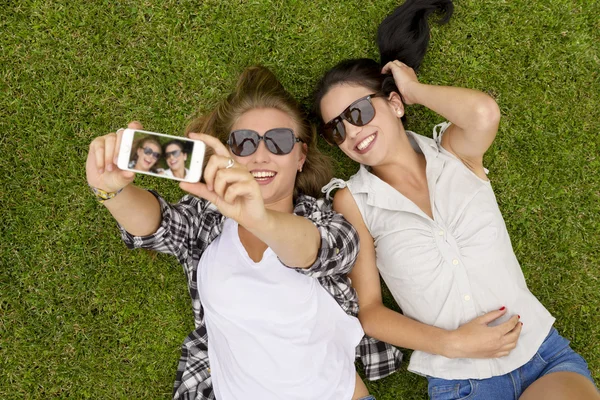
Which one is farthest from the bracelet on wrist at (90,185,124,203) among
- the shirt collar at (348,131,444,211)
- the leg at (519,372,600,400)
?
the leg at (519,372,600,400)

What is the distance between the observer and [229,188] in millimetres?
2107

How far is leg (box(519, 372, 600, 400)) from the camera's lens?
302 cm

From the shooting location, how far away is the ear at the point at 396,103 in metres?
3.51

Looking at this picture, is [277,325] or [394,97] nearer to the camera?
[277,325]

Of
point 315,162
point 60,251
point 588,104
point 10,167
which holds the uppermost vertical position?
point 588,104

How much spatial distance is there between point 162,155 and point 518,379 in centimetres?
293

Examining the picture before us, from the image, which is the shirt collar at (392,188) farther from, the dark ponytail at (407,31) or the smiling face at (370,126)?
the dark ponytail at (407,31)

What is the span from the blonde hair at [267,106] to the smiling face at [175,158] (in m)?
1.34

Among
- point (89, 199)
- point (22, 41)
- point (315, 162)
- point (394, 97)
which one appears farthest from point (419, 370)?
point (22, 41)

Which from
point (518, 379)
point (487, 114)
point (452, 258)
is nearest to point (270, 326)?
point (452, 258)

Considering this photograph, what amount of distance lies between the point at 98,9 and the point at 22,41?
2.39 ft

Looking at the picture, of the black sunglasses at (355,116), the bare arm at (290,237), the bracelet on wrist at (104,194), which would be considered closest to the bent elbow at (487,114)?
the black sunglasses at (355,116)

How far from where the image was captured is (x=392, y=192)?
11.3 feet

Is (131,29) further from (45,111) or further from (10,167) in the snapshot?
(10,167)
